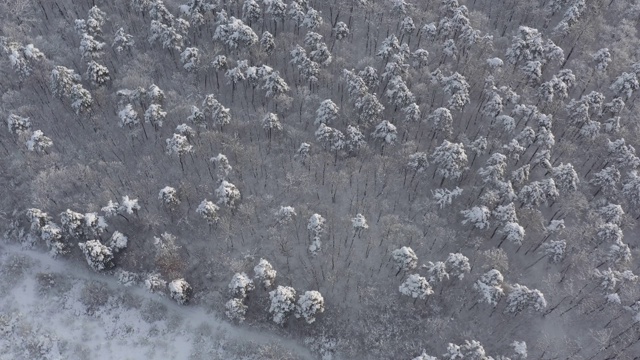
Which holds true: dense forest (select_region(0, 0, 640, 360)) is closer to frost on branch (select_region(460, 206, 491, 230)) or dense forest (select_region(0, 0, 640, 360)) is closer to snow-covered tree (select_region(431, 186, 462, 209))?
snow-covered tree (select_region(431, 186, 462, 209))

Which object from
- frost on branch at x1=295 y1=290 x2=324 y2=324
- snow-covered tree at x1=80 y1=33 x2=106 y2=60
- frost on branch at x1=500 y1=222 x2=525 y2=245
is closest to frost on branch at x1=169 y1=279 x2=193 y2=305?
frost on branch at x1=295 y1=290 x2=324 y2=324

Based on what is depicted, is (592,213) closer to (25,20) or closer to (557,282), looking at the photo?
(557,282)

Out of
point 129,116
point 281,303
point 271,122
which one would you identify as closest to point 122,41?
point 129,116

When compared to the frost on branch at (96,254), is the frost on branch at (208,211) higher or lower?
higher

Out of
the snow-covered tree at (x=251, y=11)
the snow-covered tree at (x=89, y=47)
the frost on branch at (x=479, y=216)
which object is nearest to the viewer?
the frost on branch at (x=479, y=216)

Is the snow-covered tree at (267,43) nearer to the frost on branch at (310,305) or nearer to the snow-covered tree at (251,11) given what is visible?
the snow-covered tree at (251,11)

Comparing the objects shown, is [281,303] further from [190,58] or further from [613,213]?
[613,213]

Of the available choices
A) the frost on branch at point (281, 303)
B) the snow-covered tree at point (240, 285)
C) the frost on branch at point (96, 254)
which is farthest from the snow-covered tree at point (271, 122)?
the frost on branch at point (96, 254)
